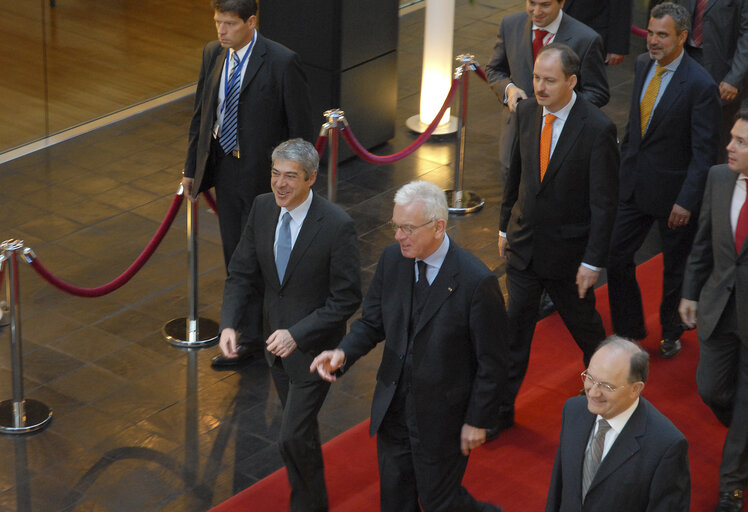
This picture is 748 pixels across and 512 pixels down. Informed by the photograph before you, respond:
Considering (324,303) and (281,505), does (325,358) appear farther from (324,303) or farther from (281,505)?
(281,505)

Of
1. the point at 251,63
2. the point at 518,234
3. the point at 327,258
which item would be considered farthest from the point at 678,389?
the point at 251,63

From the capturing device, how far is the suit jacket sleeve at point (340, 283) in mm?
5332

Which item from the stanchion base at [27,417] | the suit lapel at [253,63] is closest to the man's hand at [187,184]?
the suit lapel at [253,63]

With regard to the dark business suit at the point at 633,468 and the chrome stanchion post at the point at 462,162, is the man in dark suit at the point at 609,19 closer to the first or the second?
the chrome stanchion post at the point at 462,162

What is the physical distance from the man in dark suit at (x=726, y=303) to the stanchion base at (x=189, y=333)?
2.99 metres

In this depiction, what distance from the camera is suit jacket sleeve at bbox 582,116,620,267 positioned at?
19.4ft

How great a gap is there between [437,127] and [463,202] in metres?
1.54

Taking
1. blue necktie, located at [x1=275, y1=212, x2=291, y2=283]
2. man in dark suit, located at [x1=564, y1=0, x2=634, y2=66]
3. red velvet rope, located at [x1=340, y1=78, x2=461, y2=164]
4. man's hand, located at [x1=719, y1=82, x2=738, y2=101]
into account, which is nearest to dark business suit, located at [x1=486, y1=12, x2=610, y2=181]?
red velvet rope, located at [x1=340, y1=78, x2=461, y2=164]

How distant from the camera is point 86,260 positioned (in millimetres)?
8336

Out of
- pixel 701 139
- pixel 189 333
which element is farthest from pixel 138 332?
pixel 701 139

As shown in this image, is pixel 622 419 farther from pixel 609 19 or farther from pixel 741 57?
pixel 609 19

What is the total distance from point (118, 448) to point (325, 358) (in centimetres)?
191

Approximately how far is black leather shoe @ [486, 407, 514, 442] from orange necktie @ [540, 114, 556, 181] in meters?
1.31

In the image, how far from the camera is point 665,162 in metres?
6.99
